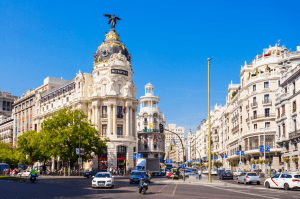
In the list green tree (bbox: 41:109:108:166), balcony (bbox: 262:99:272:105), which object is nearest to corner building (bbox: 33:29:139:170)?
green tree (bbox: 41:109:108:166)

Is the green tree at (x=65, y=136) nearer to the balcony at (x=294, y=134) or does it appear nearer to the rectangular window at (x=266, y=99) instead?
the balcony at (x=294, y=134)

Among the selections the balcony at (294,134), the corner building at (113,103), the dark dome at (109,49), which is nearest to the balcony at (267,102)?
the balcony at (294,134)

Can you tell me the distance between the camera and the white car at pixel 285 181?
1114 inches

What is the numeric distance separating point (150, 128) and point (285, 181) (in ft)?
301

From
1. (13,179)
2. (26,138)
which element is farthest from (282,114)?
(26,138)

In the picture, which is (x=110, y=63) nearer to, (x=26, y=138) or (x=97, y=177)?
(x=26, y=138)

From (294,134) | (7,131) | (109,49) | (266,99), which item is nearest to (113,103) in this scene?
(109,49)

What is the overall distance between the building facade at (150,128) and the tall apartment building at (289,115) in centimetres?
6204

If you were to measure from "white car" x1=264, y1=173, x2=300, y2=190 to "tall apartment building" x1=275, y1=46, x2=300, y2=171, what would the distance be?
18812 millimetres

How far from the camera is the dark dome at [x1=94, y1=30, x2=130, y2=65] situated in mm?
77000

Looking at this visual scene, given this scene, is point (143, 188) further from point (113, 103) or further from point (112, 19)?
point (112, 19)

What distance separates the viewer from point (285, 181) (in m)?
29.1

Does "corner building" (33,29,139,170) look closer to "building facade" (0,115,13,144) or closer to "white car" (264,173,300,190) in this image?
"white car" (264,173,300,190)

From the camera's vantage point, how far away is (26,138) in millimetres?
71875
